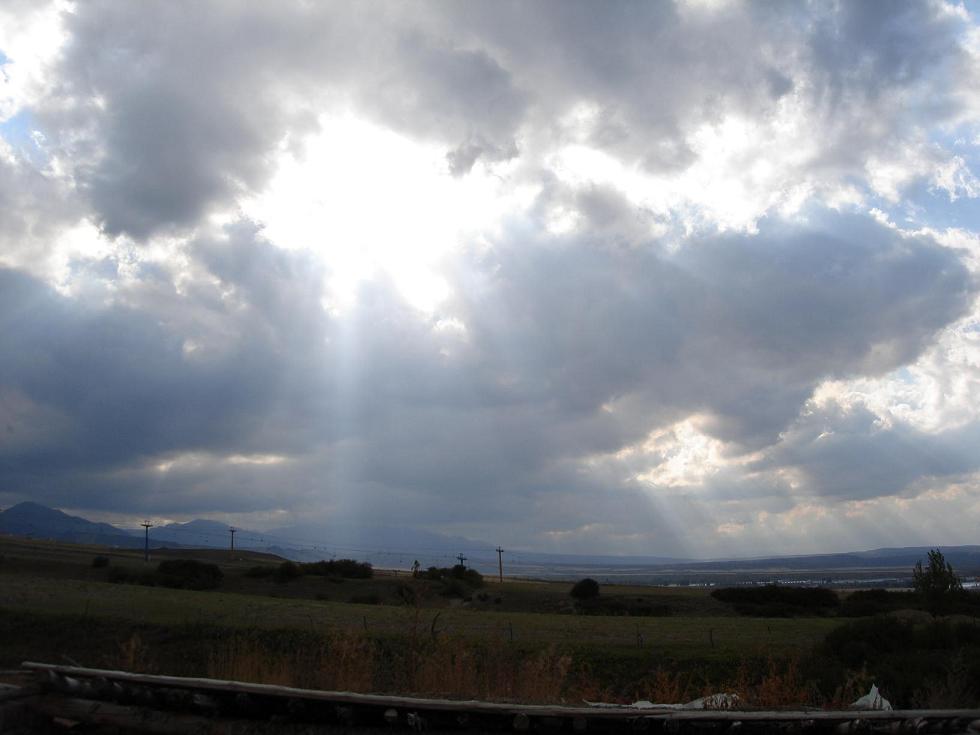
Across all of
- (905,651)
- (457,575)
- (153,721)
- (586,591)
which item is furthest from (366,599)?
(153,721)

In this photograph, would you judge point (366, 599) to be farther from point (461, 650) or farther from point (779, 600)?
point (461, 650)

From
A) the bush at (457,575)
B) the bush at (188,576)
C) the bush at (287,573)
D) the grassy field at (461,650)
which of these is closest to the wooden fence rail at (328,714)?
the grassy field at (461,650)

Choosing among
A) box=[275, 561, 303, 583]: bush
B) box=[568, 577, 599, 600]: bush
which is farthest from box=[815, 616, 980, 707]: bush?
box=[275, 561, 303, 583]: bush

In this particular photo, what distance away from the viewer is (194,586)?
199 ft

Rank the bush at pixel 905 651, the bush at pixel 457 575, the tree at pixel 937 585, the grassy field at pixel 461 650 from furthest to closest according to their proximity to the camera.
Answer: the bush at pixel 457 575 → the tree at pixel 937 585 → the bush at pixel 905 651 → the grassy field at pixel 461 650

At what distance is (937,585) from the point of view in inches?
1542

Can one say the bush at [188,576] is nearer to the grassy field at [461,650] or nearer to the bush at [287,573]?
the bush at [287,573]

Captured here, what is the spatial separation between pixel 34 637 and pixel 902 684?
1075 inches

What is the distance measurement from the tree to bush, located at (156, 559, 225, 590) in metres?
49.7

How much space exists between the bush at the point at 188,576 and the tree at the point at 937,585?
4974cm

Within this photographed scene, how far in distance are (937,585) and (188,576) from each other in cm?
5407

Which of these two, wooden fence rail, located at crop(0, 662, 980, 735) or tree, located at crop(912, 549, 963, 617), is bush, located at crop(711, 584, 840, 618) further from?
wooden fence rail, located at crop(0, 662, 980, 735)

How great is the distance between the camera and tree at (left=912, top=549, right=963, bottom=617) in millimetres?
39000

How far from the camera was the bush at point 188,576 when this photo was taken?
60.4 m
